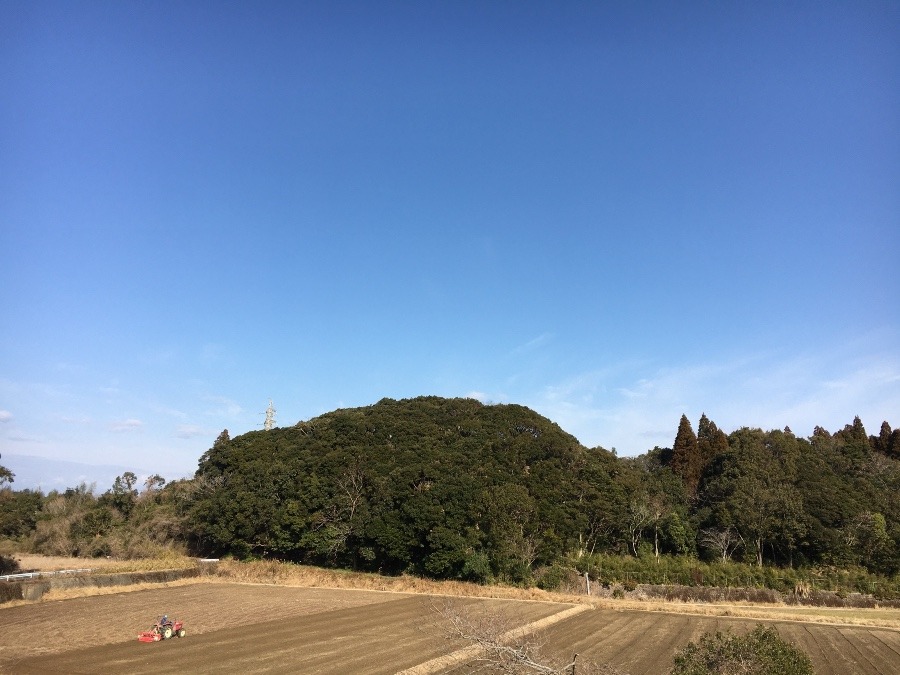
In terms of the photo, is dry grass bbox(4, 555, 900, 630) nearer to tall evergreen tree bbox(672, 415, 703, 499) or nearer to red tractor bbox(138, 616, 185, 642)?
red tractor bbox(138, 616, 185, 642)

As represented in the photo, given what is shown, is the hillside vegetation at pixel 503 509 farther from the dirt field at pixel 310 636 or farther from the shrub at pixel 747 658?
the shrub at pixel 747 658

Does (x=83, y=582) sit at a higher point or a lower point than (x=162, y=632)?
higher

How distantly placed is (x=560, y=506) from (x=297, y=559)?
21382 millimetres

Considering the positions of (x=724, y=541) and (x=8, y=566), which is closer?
(x=8, y=566)

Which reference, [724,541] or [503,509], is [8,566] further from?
[724,541]

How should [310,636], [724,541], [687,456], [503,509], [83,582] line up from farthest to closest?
[687,456], [724,541], [503,509], [83,582], [310,636]

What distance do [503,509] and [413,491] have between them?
6747 mm

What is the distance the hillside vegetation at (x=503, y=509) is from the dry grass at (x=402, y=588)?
157cm

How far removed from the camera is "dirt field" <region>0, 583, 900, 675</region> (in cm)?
1600

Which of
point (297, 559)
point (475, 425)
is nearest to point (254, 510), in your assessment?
point (297, 559)

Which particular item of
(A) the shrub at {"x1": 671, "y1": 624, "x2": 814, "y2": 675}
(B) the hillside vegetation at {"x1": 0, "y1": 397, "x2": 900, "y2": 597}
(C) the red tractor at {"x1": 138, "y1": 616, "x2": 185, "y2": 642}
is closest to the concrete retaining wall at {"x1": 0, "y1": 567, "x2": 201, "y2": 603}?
(B) the hillside vegetation at {"x1": 0, "y1": 397, "x2": 900, "y2": 597}

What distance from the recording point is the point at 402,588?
34.6 m

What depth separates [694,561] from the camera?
39.0 metres

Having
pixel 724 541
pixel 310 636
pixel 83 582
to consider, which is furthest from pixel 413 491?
pixel 724 541
